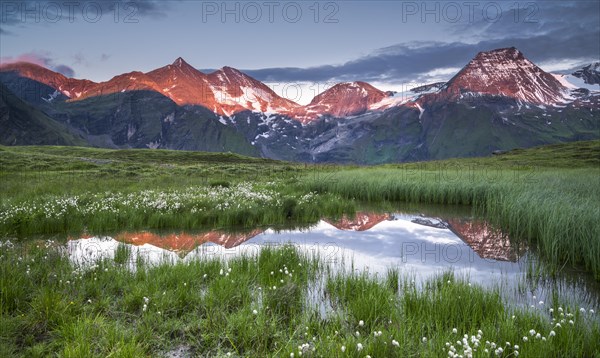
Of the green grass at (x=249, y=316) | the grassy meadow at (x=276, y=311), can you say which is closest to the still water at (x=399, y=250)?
the grassy meadow at (x=276, y=311)

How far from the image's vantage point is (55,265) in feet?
26.7

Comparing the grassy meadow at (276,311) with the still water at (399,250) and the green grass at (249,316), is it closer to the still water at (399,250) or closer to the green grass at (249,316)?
the green grass at (249,316)

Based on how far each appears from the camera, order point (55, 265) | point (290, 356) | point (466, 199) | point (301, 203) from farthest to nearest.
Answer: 1. point (466, 199)
2. point (301, 203)
3. point (55, 265)
4. point (290, 356)

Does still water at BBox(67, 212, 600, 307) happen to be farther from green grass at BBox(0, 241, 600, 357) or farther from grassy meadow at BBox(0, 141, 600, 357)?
green grass at BBox(0, 241, 600, 357)

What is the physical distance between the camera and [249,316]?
5.73m

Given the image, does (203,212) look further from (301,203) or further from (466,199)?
(466,199)

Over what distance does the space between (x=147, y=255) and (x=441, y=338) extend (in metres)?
8.09

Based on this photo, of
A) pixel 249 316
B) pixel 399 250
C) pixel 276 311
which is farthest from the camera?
pixel 399 250

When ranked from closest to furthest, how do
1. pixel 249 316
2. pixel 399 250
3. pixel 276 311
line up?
pixel 249 316 → pixel 276 311 → pixel 399 250

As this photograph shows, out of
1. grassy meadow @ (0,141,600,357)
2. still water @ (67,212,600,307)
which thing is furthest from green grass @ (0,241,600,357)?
still water @ (67,212,600,307)

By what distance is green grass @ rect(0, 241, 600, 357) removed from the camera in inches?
193

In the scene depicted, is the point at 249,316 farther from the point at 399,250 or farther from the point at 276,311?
the point at 399,250

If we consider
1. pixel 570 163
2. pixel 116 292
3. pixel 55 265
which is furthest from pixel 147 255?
pixel 570 163

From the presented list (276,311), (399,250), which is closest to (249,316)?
(276,311)
